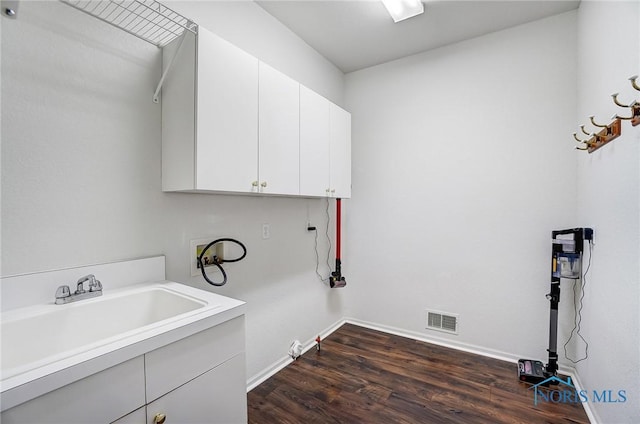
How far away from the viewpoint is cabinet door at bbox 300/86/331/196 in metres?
2.04

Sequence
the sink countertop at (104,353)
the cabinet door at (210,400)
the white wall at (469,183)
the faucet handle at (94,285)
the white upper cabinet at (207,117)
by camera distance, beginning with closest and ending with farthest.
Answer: the sink countertop at (104,353) → the cabinet door at (210,400) → the faucet handle at (94,285) → the white upper cabinet at (207,117) → the white wall at (469,183)

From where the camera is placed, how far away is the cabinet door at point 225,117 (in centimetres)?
137

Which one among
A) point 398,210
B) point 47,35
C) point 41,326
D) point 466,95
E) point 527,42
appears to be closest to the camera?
point 41,326

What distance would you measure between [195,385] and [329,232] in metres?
2.04

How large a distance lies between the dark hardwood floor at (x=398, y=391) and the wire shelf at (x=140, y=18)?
2112 millimetres

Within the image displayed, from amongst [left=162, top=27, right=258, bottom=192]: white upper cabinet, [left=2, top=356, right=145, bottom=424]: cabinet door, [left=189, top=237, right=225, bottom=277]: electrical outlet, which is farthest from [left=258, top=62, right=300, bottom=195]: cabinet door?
[left=2, top=356, right=145, bottom=424]: cabinet door

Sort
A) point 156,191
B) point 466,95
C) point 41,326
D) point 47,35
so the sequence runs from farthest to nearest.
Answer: point 466,95 → point 156,191 → point 47,35 → point 41,326

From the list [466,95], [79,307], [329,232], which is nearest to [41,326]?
[79,307]

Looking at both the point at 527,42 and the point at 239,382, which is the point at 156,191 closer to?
the point at 239,382

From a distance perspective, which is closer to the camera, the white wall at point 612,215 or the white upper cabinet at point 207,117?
the white wall at point 612,215

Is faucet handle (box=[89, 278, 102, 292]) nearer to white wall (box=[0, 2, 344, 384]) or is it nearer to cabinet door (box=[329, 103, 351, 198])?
white wall (box=[0, 2, 344, 384])

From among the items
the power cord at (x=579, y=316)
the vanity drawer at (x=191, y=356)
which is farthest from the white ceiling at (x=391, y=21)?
the vanity drawer at (x=191, y=356)

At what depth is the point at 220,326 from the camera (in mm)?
1119

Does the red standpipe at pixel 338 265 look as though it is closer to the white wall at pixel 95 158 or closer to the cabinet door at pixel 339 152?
the cabinet door at pixel 339 152
